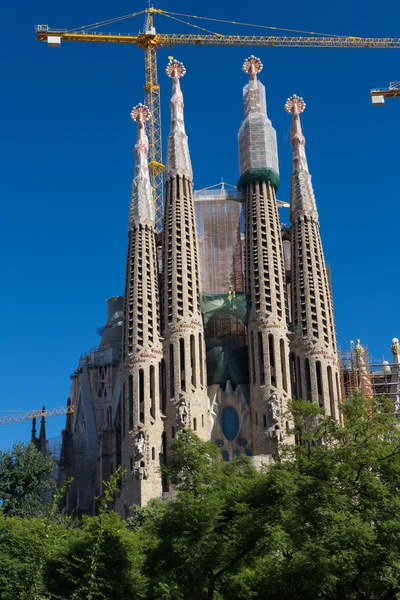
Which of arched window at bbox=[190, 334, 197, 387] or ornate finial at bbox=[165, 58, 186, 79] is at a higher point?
ornate finial at bbox=[165, 58, 186, 79]

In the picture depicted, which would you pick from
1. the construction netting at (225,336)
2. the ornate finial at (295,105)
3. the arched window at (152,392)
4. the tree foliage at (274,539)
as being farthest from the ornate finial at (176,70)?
the tree foliage at (274,539)

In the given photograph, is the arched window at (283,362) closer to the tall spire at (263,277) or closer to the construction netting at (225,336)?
the tall spire at (263,277)

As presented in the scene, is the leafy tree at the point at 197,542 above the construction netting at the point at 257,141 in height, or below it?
below

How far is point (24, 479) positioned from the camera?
63812 mm

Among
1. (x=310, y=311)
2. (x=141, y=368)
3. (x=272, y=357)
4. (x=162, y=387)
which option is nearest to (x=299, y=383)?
(x=272, y=357)

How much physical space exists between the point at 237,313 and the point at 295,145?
12.3 meters

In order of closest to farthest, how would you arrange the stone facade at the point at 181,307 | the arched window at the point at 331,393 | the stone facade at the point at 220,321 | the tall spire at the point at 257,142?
the stone facade at the point at 220,321 < the stone facade at the point at 181,307 < the arched window at the point at 331,393 < the tall spire at the point at 257,142

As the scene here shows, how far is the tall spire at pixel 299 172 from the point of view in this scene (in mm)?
68188

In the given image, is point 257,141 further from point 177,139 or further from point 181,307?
point 181,307

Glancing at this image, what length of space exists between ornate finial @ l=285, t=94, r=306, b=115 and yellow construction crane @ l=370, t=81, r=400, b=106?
46.4 feet

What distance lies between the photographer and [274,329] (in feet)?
208

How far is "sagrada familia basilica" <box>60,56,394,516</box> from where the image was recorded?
61.6m

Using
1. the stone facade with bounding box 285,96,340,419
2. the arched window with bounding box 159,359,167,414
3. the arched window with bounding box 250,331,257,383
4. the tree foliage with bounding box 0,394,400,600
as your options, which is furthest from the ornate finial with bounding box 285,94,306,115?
the tree foliage with bounding box 0,394,400,600

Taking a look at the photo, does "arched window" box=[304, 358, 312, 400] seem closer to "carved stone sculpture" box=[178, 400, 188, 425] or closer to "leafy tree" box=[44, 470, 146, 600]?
"carved stone sculpture" box=[178, 400, 188, 425]
